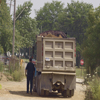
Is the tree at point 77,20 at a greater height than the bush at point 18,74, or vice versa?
the tree at point 77,20

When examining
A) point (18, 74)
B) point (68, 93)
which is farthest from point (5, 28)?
point (68, 93)

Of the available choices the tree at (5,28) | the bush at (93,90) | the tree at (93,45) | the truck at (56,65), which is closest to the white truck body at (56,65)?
the truck at (56,65)

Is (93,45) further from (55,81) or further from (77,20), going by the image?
(77,20)

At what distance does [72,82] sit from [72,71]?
555 millimetres

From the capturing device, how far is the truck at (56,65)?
539 inches

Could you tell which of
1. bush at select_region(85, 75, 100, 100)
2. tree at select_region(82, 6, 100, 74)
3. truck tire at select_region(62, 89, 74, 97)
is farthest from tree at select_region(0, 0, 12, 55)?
bush at select_region(85, 75, 100, 100)

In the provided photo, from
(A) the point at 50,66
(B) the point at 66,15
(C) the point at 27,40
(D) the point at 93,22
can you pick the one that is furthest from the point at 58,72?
(B) the point at 66,15

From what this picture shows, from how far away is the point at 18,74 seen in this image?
23.1m

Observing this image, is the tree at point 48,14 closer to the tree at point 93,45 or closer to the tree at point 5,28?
the tree at point 5,28

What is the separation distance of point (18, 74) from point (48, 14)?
6708 cm

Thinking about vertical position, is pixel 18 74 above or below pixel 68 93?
above

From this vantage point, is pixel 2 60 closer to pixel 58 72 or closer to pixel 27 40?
pixel 58 72

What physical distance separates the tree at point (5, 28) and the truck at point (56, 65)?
23.4m

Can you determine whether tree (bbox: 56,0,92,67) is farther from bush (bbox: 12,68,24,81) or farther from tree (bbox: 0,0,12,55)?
bush (bbox: 12,68,24,81)
